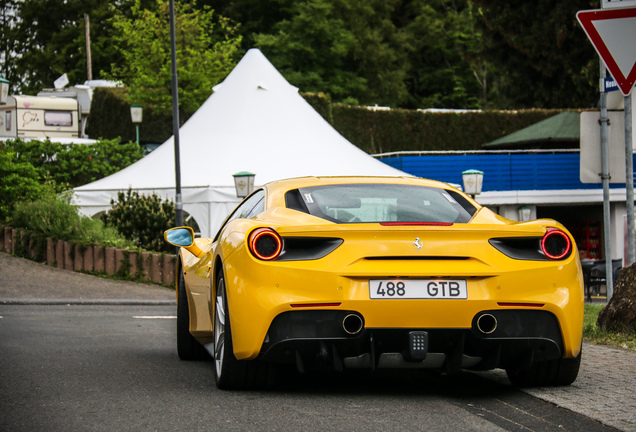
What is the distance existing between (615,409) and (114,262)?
14489mm

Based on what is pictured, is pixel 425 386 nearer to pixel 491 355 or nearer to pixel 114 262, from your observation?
pixel 491 355

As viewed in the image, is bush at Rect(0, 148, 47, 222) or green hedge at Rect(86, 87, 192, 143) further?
green hedge at Rect(86, 87, 192, 143)

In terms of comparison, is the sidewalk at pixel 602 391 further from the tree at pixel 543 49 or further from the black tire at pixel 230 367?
the tree at pixel 543 49

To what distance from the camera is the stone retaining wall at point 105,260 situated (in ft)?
60.2

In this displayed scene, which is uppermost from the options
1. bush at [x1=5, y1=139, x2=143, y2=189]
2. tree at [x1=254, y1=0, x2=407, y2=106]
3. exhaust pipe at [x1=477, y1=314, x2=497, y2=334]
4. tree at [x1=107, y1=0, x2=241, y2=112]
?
tree at [x1=254, y1=0, x2=407, y2=106]

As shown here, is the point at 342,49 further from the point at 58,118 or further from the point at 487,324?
the point at 487,324

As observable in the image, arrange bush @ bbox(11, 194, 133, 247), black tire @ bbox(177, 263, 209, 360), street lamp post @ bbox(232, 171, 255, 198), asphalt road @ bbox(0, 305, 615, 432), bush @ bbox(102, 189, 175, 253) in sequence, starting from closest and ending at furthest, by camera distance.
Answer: asphalt road @ bbox(0, 305, 615, 432), black tire @ bbox(177, 263, 209, 360), bush @ bbox(11, 194, 133, 247), bush @ bbox(102, 189, 175, 253), street lamp post @ bbox(232, 171, 255, 198)

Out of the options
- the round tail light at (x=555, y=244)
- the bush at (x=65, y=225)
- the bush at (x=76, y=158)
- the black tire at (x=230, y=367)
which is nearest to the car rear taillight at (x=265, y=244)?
the black tire at (x=230, y=367)

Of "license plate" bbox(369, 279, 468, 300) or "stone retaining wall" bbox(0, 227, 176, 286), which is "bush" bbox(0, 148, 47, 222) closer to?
"stone retaining wall" bbox(0, 227, 176, 286)

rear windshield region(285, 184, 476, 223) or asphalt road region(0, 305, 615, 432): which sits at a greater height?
rear windshield region(285, 184, 476, 223)

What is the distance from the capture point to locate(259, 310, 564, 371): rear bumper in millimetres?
5129

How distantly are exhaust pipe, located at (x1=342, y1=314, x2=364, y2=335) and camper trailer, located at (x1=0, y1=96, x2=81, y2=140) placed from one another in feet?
115

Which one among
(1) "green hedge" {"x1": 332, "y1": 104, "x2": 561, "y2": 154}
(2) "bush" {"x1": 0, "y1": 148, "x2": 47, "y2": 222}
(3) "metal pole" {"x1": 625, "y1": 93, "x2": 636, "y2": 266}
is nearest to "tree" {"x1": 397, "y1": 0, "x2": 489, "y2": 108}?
(1) "green hedge" {"x1": 332, "y1": 104, "x2": 561, "y2": 154}

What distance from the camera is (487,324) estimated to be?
519 centimetres
